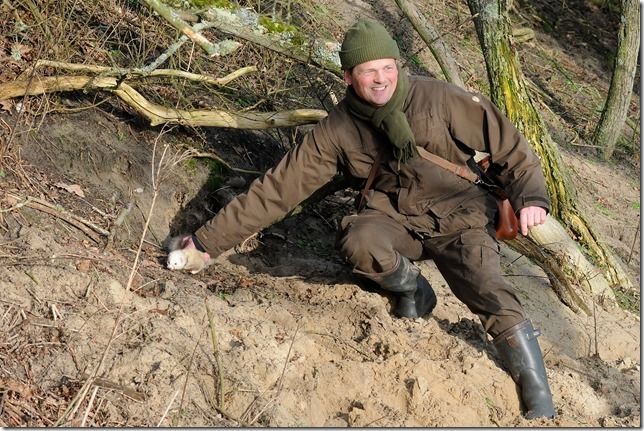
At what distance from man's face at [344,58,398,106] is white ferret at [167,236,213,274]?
1345 mm

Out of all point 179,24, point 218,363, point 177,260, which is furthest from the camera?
point 179,24

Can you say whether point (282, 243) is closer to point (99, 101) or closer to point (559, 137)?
point (99, 101)

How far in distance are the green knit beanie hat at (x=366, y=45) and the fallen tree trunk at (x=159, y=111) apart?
154 centimetres

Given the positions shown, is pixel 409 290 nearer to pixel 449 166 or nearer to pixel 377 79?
pixel 449 166

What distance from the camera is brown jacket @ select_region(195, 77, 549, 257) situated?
4.97 meters

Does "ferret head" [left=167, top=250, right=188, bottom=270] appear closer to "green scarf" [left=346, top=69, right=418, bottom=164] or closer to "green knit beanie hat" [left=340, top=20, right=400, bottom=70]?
"green scarf" [left=346, top=69, right=418, bottom=164]

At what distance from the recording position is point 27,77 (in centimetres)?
571

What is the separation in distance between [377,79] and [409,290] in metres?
1.28

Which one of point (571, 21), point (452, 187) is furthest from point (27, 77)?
point (571, 21)

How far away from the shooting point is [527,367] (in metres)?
4.77

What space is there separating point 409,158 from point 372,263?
63 centimetres

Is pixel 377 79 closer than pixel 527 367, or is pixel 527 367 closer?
pixel 527 367

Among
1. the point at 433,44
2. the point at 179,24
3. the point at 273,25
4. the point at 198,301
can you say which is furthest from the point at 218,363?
the point at 433,44

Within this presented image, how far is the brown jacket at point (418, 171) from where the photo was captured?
4.97 meters
